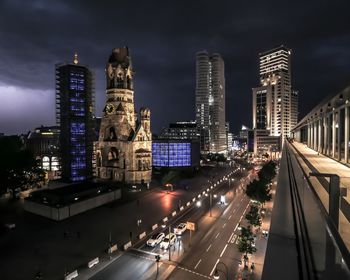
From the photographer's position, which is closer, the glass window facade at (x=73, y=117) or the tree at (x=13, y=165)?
the tree at (x=13, y=165)

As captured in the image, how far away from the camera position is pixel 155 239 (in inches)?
1187

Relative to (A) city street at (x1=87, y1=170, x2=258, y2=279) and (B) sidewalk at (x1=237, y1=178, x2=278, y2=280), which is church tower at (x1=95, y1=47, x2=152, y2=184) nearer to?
(A) city street at (x1=87, y1=170, x2=258, y2=279)

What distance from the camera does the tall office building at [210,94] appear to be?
17925 centimetres

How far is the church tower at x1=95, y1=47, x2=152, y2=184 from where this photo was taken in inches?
2497

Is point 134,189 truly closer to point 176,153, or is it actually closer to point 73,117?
point 176,153

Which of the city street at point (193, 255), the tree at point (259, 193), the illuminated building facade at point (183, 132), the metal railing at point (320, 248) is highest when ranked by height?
the illuminated building facade at point (183, 132)

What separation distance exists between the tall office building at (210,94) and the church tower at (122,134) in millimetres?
113556

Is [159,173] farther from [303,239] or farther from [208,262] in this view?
[303,239]

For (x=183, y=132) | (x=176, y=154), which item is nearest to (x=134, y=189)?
(x=176, y=154)

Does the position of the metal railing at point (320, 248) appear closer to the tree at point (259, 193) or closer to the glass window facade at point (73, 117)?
the tree at point (259, 193)

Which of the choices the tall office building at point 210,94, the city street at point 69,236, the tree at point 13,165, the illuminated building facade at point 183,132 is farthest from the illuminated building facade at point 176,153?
the tall office building at point 210,94

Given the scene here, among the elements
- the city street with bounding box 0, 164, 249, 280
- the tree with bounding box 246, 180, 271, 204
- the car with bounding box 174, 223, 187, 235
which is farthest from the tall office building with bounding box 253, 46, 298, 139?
the car with bounding box 174, 223, 187, 235

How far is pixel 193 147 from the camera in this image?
3435 inches

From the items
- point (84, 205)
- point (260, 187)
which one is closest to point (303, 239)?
point (260, 187)
